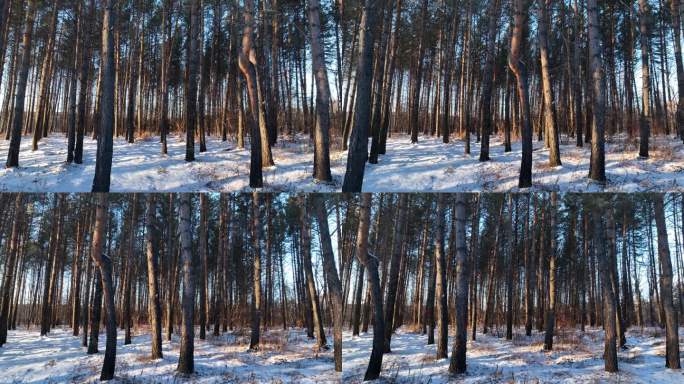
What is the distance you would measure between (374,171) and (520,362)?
3.71 metres

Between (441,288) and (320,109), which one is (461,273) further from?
(320,109)

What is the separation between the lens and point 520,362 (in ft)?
24.9

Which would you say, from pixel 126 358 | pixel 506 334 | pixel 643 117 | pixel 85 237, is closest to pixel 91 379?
pixel 126 358

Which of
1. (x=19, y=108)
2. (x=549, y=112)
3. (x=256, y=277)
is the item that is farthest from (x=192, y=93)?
(x=549, y=112)

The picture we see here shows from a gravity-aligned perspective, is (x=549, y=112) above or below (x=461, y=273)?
above

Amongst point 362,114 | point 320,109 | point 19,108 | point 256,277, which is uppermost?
point 19,108

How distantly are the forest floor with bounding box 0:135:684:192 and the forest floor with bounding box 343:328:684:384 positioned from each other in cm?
240

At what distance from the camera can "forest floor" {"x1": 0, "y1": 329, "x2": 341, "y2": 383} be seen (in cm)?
678

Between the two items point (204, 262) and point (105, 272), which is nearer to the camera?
point (105, 272)

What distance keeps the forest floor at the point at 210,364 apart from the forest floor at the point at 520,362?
0.58 m

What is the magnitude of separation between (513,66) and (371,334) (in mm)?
5185

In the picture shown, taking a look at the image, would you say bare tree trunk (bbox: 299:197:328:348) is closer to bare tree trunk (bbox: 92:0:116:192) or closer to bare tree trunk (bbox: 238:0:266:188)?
bare tree trunk (bbox: 238:0:266:188)

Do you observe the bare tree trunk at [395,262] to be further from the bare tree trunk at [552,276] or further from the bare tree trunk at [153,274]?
the bare tree trunk at [153,274]

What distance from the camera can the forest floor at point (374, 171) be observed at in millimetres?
7695
